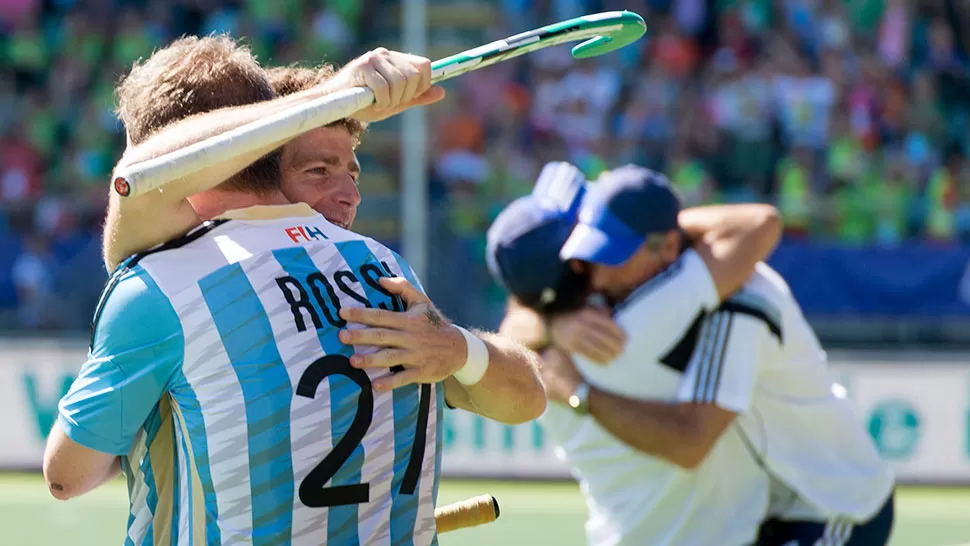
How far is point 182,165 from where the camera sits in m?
2.14

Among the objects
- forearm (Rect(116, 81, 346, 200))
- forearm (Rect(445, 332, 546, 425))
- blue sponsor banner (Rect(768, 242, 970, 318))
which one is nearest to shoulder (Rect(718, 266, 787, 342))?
forearm (Rect(445, 332, 546, 425))

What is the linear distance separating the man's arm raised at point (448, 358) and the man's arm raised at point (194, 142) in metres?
0.34

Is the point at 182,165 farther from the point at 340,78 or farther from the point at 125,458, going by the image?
the point at 125,458

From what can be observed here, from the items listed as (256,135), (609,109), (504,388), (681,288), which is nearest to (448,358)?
(504,388)

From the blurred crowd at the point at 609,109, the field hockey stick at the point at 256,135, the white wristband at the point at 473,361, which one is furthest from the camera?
the blurred crowd at the point at 609,109

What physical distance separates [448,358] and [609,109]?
12204mm

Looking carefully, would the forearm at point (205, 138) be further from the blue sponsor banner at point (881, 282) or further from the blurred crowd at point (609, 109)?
the blue sponsor banner at point (881, 282)

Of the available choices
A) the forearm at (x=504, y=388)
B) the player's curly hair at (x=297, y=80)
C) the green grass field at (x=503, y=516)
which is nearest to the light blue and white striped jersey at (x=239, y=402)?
the forearm at (x=504, y=388)

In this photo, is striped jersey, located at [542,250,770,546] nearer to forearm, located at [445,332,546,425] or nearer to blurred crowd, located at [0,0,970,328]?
forearm, located at [445,332,546,425]

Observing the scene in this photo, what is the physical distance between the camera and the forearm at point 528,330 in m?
3.90

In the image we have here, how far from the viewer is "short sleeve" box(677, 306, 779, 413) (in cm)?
351

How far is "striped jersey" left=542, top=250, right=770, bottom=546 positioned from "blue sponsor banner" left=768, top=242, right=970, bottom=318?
831cm

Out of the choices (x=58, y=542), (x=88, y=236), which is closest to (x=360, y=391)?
(x=58, y=542)

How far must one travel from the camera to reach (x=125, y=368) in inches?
85.8
